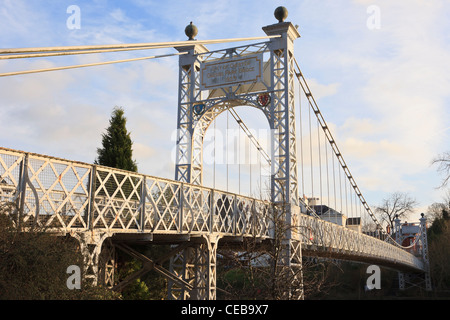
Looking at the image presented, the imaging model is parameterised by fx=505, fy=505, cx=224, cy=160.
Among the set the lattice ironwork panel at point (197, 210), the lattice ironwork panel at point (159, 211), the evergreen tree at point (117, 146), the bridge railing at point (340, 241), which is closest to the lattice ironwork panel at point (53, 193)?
the lattice ironwork panel at point (159, 211)

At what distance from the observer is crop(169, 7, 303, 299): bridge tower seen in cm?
1966

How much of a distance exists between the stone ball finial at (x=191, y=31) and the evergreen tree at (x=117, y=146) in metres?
4.34

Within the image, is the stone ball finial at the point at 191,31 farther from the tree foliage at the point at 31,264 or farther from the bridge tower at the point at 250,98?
the tree foliage at the point at 31,264

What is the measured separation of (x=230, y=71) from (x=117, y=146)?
5.60 meters

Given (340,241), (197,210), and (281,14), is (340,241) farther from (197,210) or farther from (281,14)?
(197,210)

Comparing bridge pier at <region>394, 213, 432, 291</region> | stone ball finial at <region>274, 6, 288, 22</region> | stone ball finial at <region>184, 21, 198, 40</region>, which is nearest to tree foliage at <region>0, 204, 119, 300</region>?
Result: stone ball finial at <region>184, 21, 198, 40</region>

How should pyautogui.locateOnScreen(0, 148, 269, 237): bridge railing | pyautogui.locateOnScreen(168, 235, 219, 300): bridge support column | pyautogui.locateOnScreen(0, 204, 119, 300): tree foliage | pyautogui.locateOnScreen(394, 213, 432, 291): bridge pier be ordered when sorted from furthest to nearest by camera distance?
pyautogui.locateOnScreen(394, 213, 432, 291): bridge pier
pyautogui.locateOnScreen(168, 235, 219, 300): bridge support column
pyautogui.locateOnScreen(0, 148, 269, 237): bridge railing
pyautogui.locateOnScreen(0, 204, 119, 300): tree foliage

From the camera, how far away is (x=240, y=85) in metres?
20.7

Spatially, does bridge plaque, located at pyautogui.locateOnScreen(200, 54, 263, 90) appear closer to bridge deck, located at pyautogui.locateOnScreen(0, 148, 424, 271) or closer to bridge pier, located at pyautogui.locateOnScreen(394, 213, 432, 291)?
bridge deck, located at pyautogui.locateOnScreen(0, 148, 424, 271)

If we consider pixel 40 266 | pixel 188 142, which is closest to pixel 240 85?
pixel 188 142

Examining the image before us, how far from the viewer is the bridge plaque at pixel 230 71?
2025 cm

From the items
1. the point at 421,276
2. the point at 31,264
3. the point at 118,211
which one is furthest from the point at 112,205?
the point at 421,276
